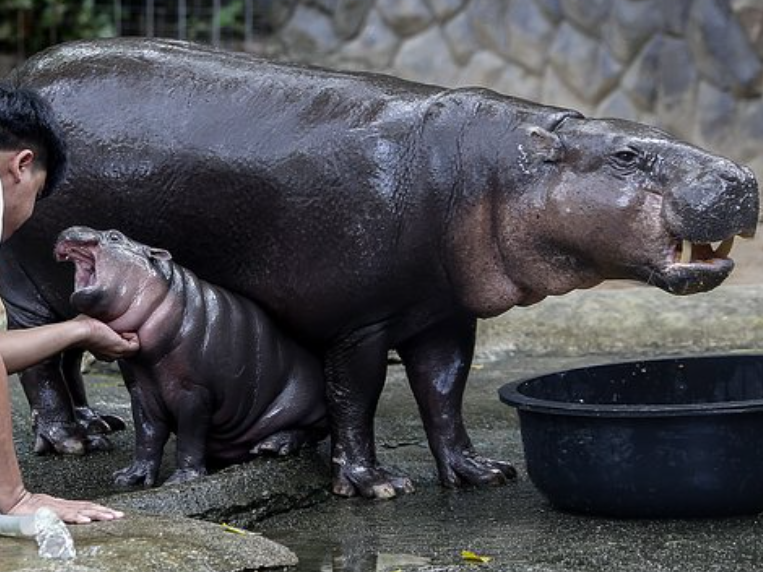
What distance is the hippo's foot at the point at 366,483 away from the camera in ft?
17.6

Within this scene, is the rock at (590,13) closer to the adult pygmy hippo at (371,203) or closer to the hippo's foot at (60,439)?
the adult pygmy hippo at (371,203)

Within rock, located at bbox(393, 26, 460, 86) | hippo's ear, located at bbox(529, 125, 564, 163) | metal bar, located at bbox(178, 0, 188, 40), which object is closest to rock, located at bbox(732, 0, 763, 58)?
rock, located at bbox(393, 26, 460, 86)

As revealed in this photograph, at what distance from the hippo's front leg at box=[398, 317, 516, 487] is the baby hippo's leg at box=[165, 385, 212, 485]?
63 cm

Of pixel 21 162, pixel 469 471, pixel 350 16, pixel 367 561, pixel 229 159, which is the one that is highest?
pixel 21 162

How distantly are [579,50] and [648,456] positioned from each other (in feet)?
21.5

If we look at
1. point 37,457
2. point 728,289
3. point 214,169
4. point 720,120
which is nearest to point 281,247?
point 214,169

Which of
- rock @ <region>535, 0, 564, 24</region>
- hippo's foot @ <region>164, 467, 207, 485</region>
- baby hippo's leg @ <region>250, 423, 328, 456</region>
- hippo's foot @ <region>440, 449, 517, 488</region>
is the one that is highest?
rock @ <region>535, 0, 564, 24</region>

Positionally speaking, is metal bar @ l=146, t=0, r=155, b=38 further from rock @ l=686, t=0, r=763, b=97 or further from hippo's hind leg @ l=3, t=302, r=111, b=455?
hippo's hind leg @ l=3, t=302, r=111, b=455

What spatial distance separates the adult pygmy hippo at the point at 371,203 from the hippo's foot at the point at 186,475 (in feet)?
1.28

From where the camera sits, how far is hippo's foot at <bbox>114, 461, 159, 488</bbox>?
17.7 feet

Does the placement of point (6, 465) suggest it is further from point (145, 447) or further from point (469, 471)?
point (469, 471)

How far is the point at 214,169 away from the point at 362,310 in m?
0.58

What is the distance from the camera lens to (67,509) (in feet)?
14.7

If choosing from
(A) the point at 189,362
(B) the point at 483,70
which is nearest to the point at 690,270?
(A) the point at 189,362
